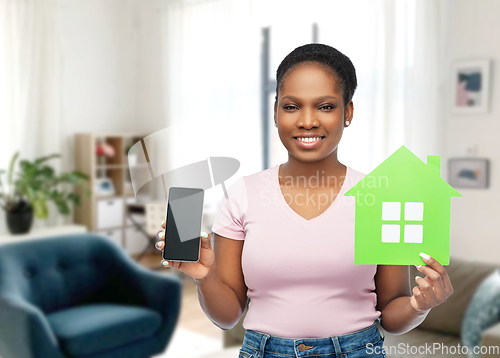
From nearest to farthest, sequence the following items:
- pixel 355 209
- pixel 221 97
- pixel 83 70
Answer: pixel 355 209
pixel 221 97
pixel 83 70

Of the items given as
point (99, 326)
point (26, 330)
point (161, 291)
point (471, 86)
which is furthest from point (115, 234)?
point (471, 86)

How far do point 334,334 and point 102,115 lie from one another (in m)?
4.10

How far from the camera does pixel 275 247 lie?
1.93 feet

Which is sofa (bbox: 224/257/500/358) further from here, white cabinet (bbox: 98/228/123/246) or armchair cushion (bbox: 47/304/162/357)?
white cabinet (bbox: 98/228/123/246)

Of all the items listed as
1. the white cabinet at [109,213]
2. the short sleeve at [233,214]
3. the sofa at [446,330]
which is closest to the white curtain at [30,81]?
the white cabinet at [109,213]

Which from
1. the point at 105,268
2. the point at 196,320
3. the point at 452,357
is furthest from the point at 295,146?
the point at 196,320

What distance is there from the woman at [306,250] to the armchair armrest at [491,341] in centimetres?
124

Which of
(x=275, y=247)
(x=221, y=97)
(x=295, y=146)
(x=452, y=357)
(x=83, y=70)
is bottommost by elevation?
(x=452, y=357)

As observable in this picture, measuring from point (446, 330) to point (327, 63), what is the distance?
1684 mm

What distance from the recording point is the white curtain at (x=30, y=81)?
11.8ft

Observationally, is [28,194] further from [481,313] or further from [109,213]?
[481,313]

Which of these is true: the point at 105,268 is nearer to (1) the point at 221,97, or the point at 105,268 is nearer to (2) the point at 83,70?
(1) the point at 221,97

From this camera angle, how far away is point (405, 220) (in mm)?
550

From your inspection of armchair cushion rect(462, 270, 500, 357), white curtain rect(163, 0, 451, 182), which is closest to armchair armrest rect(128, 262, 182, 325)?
white curtain rect(163, 0, 451, 182)
